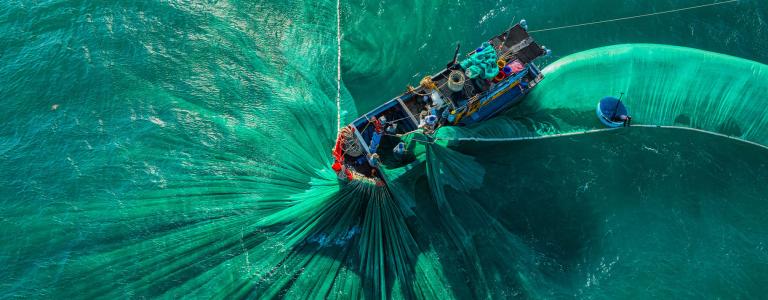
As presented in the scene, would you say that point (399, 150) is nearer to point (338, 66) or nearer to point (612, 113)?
point (338, 66)

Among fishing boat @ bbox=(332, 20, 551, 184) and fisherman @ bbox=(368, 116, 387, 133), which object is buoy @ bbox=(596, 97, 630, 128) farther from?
fisherman @ bbox=(368, 116, 387, 133)

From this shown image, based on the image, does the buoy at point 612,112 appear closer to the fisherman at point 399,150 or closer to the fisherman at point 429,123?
the fisherman at point 429,123

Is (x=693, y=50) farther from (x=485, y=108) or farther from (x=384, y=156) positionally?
(x=384, y=156)

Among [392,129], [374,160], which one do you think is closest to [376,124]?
[392,129]

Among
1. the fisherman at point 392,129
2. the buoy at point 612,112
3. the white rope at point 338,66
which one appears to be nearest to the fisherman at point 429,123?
the fisherman at point 392,129

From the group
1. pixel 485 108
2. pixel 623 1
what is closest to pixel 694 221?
pixel 485 108

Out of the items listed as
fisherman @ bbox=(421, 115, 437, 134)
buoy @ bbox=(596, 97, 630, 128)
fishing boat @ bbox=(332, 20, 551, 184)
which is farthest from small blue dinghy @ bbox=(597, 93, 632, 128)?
fisherman @ bbox=(421, 115, 437, 134)
